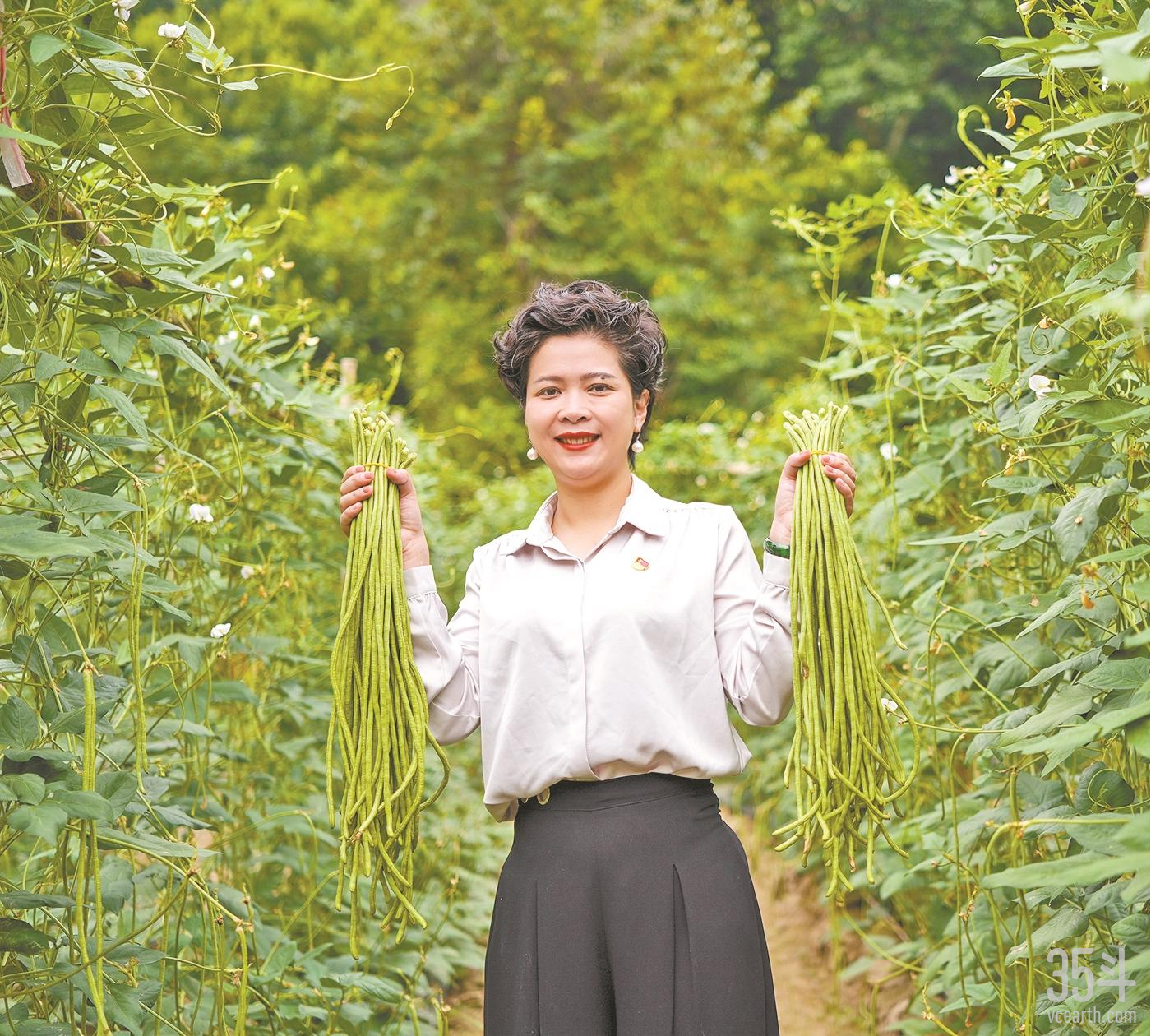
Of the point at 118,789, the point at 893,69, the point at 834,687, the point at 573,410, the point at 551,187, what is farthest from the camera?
the point at 893,69

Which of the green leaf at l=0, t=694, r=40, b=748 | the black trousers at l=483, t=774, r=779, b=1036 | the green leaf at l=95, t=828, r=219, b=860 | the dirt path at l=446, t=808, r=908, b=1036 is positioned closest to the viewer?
the green leaf at l=0, t=694, r=40, b=748

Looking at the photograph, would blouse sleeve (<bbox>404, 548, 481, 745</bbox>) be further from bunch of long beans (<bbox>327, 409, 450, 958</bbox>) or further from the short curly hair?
the short curly hair

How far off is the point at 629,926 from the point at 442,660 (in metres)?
0.48

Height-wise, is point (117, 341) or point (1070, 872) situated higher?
point (117, 341)

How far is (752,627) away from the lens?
6.16ft

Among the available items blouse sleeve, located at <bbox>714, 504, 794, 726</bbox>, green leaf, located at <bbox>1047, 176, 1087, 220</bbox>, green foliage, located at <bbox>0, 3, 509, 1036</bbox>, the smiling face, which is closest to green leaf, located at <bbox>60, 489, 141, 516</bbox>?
green foliage, located at <bbox>0, 3, 509, 1036</bbox>

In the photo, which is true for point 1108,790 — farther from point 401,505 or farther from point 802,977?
point 802,977

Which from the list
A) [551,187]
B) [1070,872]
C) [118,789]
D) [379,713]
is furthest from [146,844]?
[551,187]

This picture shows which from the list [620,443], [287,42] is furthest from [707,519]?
[287,42]

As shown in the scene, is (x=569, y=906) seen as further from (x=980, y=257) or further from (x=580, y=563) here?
(x=980, y=257)

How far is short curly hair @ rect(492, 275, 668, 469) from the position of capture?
6.59 ft

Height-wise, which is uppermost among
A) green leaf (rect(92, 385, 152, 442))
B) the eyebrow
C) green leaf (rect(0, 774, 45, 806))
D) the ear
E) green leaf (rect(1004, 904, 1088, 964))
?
the eyebrow

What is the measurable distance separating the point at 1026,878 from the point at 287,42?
16.6 meters

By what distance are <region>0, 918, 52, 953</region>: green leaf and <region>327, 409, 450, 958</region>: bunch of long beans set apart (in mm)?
382
